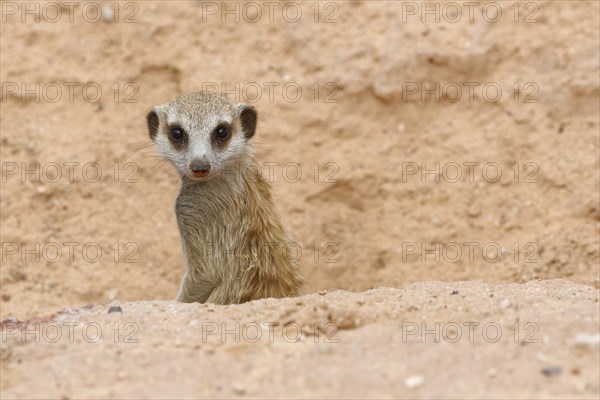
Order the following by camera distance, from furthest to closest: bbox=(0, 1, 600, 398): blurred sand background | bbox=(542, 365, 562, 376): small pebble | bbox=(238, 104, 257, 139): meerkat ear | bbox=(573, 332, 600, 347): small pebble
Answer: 1. bbox=(0, 1, 600, 398): blurred sand background
2. bbox=(238, 104, 257, 139): meerkat ear
3. bbox=(573, 332, 600, 347): small pebble
4. bbox=(542, 365, 562, 376): small pebble

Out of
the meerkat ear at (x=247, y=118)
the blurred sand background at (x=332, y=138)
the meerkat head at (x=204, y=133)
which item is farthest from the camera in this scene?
the blurred sand background at (x=332, y=138)

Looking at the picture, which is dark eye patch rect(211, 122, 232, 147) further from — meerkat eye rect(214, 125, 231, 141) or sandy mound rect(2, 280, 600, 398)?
sandy mound rect(2, 280, 600, 398)

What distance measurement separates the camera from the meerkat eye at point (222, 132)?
4.19 m

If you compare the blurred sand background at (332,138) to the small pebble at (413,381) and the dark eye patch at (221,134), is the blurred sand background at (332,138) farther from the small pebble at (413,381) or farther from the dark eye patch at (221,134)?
the small pebble at (413,381)

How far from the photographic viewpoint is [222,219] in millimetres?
4223

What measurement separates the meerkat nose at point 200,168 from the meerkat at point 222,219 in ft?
0.54

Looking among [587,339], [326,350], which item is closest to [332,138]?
[326,350]

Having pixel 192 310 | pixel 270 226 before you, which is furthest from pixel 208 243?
pixel 192 310

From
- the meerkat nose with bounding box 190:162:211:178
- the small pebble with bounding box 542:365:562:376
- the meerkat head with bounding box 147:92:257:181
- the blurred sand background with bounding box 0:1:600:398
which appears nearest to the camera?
the small pebble with bounding box 542:365:562:376

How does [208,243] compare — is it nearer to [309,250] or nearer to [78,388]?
[309,250]

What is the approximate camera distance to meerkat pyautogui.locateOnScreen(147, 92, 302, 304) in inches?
165

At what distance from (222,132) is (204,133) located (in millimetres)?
112

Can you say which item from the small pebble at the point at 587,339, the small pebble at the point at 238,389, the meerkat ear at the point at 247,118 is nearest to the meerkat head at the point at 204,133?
the meerkat ear at the point at 247,118

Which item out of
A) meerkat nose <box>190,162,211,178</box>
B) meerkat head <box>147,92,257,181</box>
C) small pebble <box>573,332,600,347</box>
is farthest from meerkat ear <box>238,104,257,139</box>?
small pebble <box>573,332,600,347</box>
